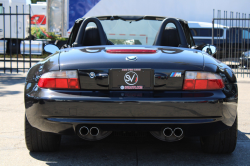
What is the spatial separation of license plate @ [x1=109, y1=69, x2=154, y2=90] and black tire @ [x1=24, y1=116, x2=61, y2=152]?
0.86 m

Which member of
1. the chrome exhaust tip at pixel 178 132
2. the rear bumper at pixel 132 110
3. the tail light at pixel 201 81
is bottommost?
the chrome exhaust tip at pixel 178 132

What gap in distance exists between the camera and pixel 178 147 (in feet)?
11.5

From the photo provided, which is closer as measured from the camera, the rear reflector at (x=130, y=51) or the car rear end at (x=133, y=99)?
the car rear end at (x=133, y=99)

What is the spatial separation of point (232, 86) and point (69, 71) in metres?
1.39

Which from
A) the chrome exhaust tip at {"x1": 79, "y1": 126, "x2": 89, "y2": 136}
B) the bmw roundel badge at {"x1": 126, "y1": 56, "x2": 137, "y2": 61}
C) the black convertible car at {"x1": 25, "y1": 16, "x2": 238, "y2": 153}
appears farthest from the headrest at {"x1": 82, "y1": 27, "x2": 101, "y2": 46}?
the chrome exhaust tip at {"x1": 79, "y1": 126, "x2": 89, "y2": 136}

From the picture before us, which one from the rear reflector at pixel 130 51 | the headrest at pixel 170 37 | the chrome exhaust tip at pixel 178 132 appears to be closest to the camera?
the chrome exhaust tip at pixel 178 132

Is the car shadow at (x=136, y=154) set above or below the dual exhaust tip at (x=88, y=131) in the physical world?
below

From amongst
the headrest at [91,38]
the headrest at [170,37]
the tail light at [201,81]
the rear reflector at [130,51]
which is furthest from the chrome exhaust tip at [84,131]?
the headrest at [170,37]

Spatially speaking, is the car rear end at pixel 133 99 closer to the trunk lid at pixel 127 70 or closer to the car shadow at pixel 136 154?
the trunk lid at pixel 127 70

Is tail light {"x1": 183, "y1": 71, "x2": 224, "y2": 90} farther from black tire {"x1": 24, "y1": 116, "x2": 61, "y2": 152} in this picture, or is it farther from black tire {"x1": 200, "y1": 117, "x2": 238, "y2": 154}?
black tire {"x1": 24, "y1": 116, "x2": 61, "y2": 152}

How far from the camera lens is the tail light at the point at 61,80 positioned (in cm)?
270

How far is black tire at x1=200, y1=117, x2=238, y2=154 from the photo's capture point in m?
3.05

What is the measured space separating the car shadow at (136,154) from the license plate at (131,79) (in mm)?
515

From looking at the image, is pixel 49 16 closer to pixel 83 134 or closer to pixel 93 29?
pixel 93 29
